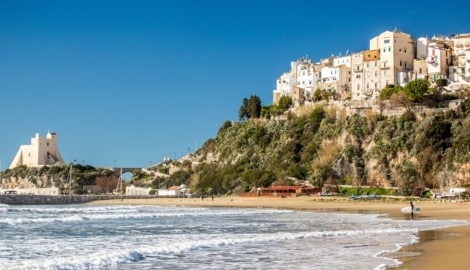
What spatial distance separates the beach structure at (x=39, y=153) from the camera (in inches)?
4461

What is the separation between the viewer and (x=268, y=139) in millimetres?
75562

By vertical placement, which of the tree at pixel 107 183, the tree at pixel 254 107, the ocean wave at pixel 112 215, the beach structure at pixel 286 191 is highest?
the tree at pixel 254 107

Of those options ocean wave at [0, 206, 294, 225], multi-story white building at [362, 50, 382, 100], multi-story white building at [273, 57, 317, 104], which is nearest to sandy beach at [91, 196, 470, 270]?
ocean wave at [0, 206, 294, 225]

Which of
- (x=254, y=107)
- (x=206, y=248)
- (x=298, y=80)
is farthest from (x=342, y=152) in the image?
(x=206, y=248)

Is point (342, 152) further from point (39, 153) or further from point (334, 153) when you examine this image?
point (39, 153)

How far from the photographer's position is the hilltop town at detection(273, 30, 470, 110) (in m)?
69.3

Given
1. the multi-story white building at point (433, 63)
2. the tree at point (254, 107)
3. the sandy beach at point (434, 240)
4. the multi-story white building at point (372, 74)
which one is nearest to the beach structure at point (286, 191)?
the sandy beach at point (434, 240)

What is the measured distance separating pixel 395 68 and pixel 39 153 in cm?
6818

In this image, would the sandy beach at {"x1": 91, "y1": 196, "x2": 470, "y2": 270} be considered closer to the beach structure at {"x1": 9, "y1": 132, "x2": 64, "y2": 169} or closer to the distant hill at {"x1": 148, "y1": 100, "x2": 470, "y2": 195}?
the distant hill at {"x1": 148, "y1": 100, "x2": 470, "y2": 195}

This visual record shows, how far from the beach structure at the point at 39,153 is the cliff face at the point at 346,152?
42999mm

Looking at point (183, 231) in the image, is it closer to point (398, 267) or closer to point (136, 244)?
point (136, 244)

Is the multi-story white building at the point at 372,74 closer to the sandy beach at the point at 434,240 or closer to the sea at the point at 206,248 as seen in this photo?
the sandy beach at the point at 434,240

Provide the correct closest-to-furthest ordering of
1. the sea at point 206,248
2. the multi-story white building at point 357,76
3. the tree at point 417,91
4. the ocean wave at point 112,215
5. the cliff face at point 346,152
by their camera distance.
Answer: the sea at point 206,248 < the ocean wave at point 112,215 < the cliff face at point 346,152 < the tree at point 417,91 < the multi-story white building at point 357,76

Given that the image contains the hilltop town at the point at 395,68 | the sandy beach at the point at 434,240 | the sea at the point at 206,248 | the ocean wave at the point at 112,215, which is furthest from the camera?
the hilltop town at the point at 395,68
